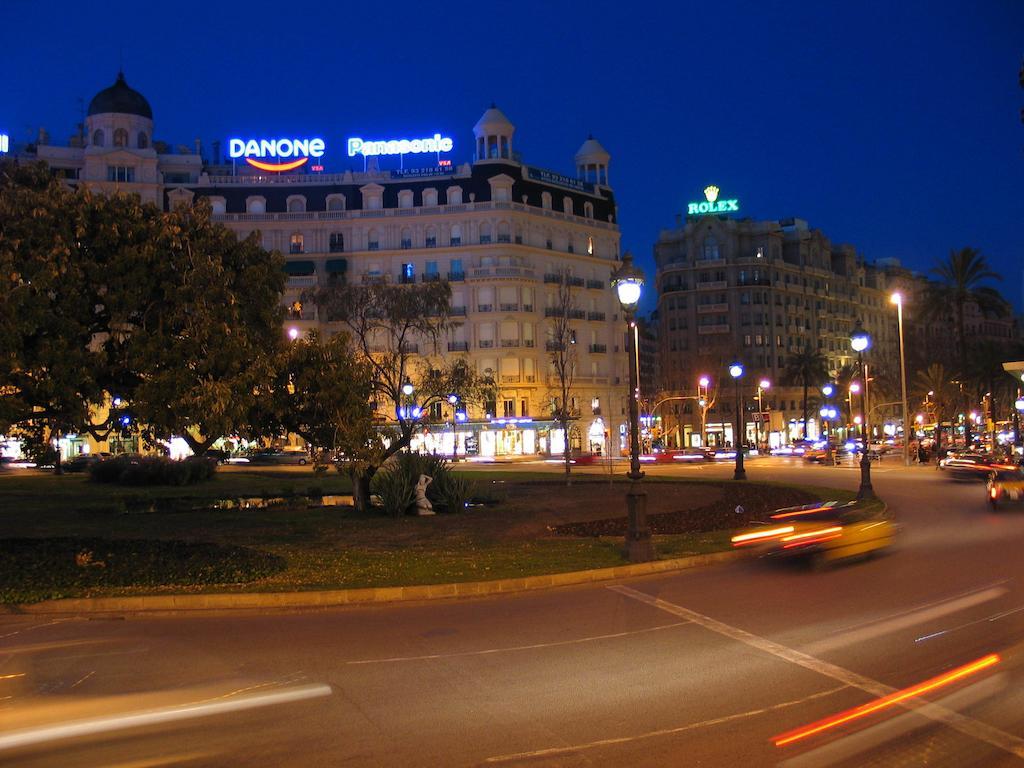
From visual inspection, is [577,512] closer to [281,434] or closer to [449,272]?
[281,434]

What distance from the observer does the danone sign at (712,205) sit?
112 metres

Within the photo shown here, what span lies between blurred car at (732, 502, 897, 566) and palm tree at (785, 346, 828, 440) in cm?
8229

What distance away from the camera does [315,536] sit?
68.2ft

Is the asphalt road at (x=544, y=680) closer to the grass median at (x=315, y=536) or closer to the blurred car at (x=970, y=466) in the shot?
the grass median at (x=315, y=536)

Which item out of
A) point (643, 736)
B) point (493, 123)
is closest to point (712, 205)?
point (493, 123)

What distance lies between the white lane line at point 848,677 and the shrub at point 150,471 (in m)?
31.3

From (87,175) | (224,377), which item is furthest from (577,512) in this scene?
(87,175)

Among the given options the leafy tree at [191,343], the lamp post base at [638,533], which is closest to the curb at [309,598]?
the lamp post base at [638,533]

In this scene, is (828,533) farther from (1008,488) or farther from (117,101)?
(117,101)

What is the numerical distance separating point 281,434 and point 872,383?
85.5 metres

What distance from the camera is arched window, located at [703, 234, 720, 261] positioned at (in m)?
110

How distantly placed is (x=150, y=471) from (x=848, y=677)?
119 feet

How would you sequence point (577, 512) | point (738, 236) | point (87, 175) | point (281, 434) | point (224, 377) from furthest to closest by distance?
point (738, 236) < point (87, 175) < point (577, 512) < point (281, 434) < point (224, 377)

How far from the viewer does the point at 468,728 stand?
290 inches
